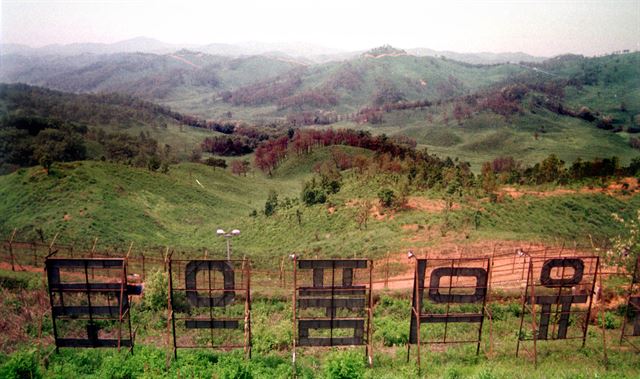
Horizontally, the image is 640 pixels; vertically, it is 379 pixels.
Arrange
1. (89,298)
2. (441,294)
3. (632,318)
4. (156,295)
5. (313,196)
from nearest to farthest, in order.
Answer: (89,298), (441,294), (632,318), (156,295), (313,196)

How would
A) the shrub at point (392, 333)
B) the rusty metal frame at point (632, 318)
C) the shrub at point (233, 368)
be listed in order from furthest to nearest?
1. the shrub at point (392, 333)
2. the rusty metal frame at point (632, 318)
3. the shrub at point (233, 368)

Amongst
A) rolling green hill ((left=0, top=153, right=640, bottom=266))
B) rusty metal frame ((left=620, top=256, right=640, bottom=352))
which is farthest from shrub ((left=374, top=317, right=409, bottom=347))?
rolling green hill ((left=0, top=153, right=640, bottom=266))

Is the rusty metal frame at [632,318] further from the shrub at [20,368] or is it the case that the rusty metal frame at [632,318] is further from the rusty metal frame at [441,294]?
the shrub at [20,368]

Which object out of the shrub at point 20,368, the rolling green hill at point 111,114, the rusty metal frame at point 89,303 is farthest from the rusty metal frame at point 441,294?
the rolling green hill at point 111,114

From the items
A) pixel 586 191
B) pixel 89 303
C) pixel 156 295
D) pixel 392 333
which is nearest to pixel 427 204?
pixel 586 191

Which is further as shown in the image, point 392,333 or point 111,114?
point 111,114

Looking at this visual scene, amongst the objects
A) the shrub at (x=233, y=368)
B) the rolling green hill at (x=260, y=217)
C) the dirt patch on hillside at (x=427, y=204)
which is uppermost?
the shrub at (x=233, y=368)

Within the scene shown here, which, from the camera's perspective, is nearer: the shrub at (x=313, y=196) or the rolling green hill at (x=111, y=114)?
the shrub at (x=313, y=196)

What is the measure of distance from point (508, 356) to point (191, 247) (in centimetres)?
3411

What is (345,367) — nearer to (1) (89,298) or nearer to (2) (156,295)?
(1) (89,298)

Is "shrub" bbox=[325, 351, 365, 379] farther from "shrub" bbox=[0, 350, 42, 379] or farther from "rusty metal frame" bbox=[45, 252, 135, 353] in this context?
"shrub" bbox=[0, 350, 42, 379]

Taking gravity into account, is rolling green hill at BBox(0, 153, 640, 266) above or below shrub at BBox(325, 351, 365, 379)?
below

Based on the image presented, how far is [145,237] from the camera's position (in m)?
44.3

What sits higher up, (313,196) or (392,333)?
(392,333)
